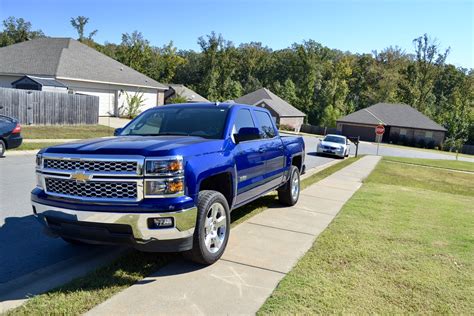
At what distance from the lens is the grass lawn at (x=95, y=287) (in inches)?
137

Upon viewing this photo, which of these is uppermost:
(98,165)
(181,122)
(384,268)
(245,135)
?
(181,122)

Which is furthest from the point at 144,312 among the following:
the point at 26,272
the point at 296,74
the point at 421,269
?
the point at 296,74

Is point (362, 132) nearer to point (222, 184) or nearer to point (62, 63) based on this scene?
point (62, 63)

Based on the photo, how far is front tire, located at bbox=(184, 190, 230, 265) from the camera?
436cm

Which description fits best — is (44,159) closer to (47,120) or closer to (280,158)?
(280,158)

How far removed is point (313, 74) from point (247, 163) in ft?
250

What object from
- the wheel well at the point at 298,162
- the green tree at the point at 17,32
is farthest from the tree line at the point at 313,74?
the wheel well at the point at 298,162

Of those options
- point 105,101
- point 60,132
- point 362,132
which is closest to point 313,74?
point 362,132

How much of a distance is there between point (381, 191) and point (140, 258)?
8099 millimetres

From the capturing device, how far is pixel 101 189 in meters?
3.96

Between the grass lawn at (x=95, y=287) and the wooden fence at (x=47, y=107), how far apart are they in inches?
770

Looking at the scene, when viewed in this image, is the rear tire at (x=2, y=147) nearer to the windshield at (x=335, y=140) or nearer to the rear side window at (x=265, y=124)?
the rear side window at (x=265, y=124)

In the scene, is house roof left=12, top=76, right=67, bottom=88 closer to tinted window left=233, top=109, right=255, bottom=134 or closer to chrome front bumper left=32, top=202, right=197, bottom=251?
tinted window left=233, top=109, right=255, bottom=134

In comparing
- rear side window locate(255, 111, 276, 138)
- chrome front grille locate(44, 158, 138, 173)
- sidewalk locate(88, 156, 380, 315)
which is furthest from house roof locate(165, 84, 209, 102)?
chrome front grille locate(44, 158, 138, 173)
